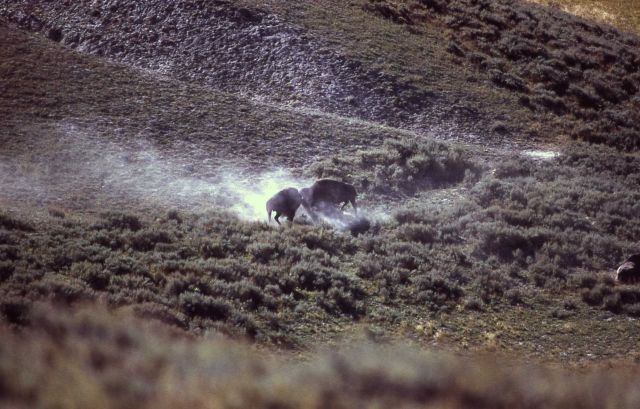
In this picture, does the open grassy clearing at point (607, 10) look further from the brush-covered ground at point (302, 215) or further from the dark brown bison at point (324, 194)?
the dark brown bison at point (324, 194)

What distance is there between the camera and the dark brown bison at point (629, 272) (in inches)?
559

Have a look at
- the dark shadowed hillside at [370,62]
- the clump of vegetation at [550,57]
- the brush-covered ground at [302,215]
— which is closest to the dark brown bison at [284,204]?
the brush-covered ground at [302,215]

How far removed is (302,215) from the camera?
662 inches

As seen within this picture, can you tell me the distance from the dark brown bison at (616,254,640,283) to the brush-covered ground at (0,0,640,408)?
0.79 m

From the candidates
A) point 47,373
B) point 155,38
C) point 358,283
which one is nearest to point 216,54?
point 155,38

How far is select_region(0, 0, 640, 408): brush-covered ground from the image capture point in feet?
14.4

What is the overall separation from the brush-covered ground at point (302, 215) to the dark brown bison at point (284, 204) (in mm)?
547

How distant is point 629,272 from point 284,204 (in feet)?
25.5

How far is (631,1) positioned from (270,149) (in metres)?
44.5

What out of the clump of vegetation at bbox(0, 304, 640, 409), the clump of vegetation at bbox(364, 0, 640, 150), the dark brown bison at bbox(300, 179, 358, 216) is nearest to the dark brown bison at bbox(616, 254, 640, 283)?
the dark brown bison at bbox(300, 179, 358, 216)

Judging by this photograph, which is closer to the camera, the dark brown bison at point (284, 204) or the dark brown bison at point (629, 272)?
the dark brown bison at point (629, 272)

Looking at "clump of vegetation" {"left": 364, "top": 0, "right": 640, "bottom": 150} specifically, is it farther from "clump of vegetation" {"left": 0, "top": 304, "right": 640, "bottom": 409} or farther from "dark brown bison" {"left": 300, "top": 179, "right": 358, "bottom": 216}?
"clump of vegetation" {"left": 0, "top": 304, "right": 640, "bottom": 409}

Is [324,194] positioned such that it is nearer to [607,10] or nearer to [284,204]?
[284,204]

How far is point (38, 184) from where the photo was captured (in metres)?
16.7
